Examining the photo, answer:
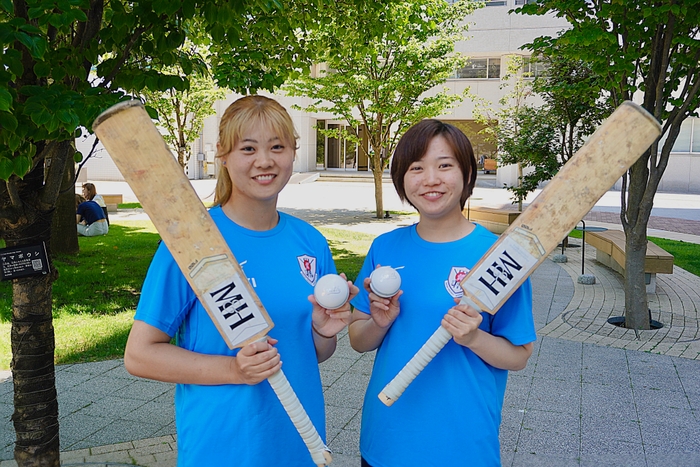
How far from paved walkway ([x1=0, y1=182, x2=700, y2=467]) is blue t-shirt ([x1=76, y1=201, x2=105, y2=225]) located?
8740mm

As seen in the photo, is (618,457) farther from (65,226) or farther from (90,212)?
(90,212)

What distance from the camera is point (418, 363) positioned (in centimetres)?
217

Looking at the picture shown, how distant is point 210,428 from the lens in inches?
83.0

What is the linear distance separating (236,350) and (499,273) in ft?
3.13

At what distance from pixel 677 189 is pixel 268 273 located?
3218 cm

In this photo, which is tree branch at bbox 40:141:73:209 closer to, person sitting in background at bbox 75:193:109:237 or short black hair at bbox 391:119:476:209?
short black hair at bbox 391:119:476:209

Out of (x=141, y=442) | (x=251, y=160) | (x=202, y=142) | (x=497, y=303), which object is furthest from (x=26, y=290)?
(x=202, y=142)

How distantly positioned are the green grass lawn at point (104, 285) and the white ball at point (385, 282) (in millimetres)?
5276

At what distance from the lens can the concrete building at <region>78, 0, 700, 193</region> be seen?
29.7 meters

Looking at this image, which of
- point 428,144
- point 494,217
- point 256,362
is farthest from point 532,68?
point 256,362

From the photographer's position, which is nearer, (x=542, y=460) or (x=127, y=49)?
(x=127, y=49)

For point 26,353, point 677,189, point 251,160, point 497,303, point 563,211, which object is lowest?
point 677,189

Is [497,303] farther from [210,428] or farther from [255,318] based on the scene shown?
[210,428]

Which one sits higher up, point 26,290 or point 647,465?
point 26,290
